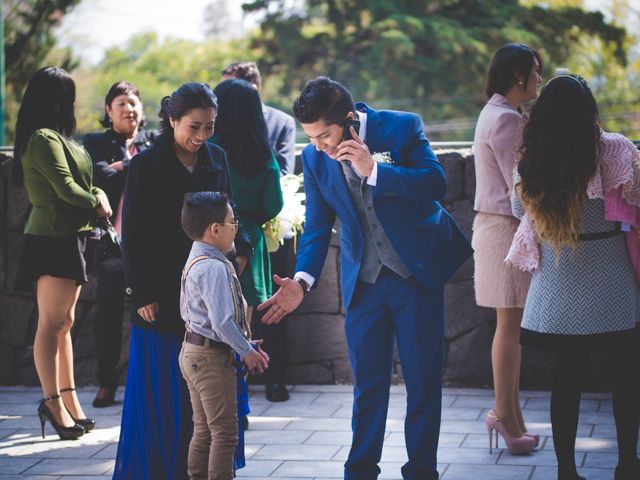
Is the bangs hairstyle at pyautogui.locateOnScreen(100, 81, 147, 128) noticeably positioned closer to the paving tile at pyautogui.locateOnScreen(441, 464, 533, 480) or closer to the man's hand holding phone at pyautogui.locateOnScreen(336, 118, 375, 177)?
the man's hand holding phone at pyautogui.locateOnScreen(336, 118, 375, 177)

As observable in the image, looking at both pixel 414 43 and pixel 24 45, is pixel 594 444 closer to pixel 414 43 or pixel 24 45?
pixel 24 45

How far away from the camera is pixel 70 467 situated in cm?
490

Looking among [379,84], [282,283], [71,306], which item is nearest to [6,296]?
[71,306]

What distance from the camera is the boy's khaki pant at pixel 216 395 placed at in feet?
A: 12.7

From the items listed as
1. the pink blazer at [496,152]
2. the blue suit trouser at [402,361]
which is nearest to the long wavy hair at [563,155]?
the blue suit trouser at [402,361]

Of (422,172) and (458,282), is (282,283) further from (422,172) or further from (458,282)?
(458,282)

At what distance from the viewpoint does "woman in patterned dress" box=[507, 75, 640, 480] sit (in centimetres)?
402

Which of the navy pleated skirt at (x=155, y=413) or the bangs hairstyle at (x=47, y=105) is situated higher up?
the bangs hairstyle at (x=47, y=105)

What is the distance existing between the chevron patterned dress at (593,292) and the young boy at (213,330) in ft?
3.83

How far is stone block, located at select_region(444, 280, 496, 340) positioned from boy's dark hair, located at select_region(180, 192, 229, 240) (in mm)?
2604

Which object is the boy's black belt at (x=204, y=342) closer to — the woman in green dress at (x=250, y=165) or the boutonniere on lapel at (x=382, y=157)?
the boutonniere on lapel at (x=382, y=157)

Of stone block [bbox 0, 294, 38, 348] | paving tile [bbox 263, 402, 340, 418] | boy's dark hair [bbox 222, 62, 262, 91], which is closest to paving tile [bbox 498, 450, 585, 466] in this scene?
paving tile [bbox 263, 402, 340, 418]

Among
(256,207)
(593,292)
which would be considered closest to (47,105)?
(256,207)

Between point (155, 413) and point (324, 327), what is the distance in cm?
231
